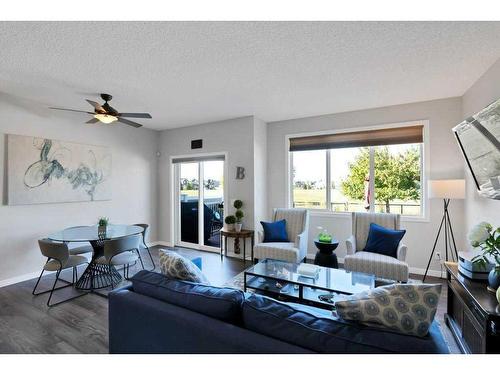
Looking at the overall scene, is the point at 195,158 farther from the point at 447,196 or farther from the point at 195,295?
the point at 447,196

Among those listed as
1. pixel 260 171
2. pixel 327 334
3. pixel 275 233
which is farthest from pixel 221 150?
pixel 327 334

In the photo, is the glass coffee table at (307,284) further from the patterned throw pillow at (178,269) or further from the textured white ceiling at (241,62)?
the textured white ceiling at (241,62)

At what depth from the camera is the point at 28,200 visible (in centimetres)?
347

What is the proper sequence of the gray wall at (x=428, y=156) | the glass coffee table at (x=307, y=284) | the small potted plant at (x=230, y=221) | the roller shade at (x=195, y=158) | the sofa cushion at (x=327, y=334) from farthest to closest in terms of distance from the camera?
the roller shade at (x=195, y=158)
the small potted plant at (x=230, y=221)
the gray wall at (x=428, y=156)
the glass coffee table at (x=307, y=284)
the sofa cushion at (x=327, y=334)

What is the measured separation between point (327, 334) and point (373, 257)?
227 cm

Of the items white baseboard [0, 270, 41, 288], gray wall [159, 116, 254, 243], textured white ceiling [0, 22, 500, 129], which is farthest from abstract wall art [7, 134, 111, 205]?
gray wall [159, 116, 254, 243]

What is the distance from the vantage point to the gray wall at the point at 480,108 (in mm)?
2497

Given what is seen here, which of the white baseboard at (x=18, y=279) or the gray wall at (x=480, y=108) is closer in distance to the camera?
the gray wall at (x=480, y=108)

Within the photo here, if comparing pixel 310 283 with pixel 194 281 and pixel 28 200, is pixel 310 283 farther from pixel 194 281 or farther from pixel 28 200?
pixel 28 200

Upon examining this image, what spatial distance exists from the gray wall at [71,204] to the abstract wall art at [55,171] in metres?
0.10

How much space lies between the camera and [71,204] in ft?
13.1

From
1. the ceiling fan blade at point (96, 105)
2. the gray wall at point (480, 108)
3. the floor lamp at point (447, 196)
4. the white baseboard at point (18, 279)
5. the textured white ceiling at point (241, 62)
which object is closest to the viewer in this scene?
the textured white ceiling at point (241, 62)

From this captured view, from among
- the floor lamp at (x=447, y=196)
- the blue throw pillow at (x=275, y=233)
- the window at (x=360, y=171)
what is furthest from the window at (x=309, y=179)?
the floor lamp at (x=447, y=196)

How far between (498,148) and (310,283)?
1940 mm
